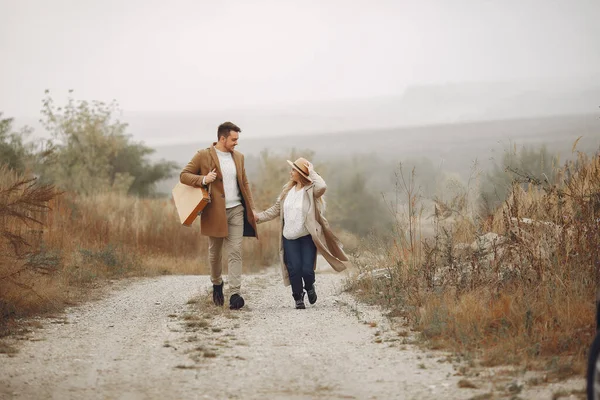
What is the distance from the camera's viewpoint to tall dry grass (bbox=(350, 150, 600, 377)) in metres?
7.64

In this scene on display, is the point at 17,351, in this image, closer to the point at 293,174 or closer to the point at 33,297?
the point at 33,297

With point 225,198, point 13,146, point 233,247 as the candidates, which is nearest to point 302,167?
point 225,198

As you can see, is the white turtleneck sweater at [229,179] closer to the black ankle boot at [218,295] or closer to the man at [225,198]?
the man at [225,198]

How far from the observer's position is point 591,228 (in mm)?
9570

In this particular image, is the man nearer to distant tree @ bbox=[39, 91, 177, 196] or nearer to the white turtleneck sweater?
the white turtleneck sweater

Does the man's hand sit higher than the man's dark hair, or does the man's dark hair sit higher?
the man's dark hair

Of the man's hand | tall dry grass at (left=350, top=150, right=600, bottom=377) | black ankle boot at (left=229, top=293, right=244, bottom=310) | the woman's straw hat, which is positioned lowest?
black ankle boot at (left=229, top=293, right=244, bottom=310)

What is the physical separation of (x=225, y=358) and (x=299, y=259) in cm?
359

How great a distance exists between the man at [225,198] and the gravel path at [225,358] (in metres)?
0.56

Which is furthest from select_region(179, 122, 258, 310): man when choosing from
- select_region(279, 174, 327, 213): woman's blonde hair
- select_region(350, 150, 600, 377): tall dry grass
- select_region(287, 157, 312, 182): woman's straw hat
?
select_region(350, 150, 600, 377): tall dry grass

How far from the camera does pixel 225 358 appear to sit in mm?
7719

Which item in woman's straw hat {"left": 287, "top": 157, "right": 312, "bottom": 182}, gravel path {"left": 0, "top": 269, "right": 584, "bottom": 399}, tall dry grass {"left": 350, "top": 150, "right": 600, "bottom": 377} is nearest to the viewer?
gravel path {"left": 0, "top": 269, "right": 584, "bottom": 399}

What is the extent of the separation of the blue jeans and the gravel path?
1.35 feet

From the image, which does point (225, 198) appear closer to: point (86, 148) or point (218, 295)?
point (218, 295)
